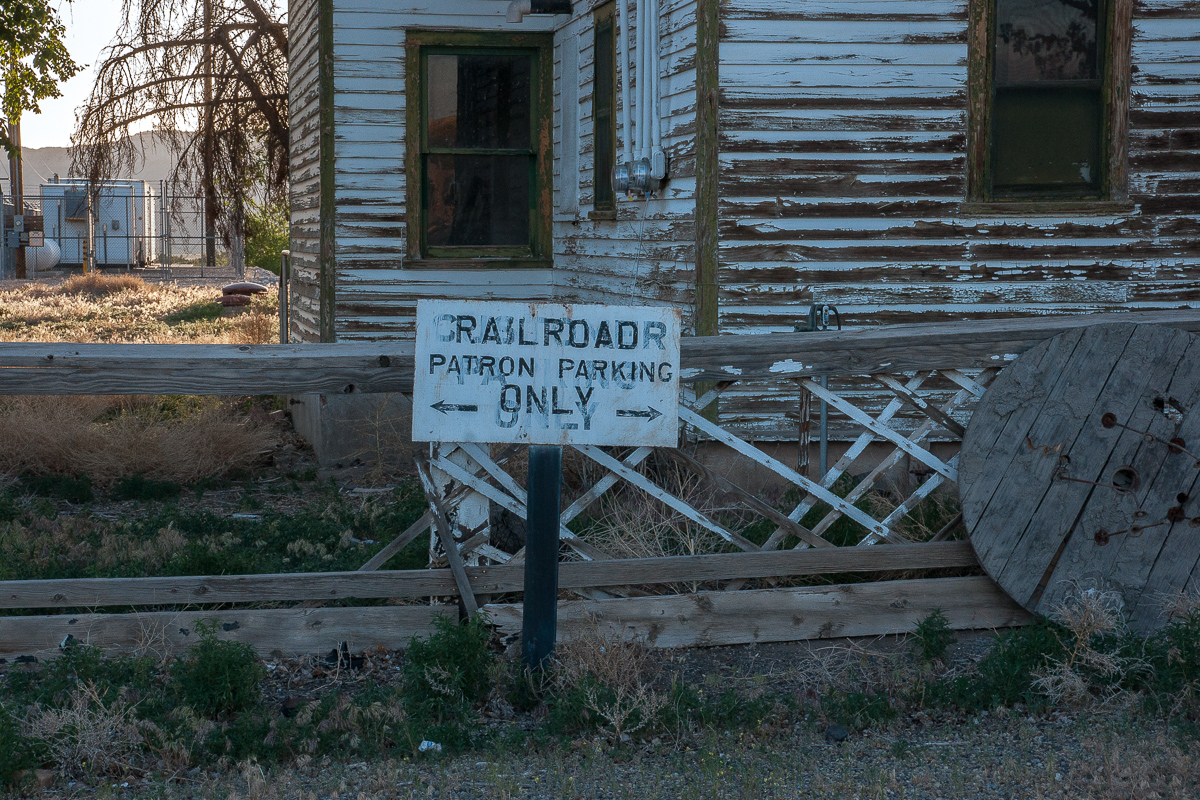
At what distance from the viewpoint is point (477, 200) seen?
364 inches

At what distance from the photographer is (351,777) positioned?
3.59 metres

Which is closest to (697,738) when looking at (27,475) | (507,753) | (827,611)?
(507,753)

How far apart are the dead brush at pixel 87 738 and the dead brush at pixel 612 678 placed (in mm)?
1398

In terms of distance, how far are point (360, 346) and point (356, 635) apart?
1110mm

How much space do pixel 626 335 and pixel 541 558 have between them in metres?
0.83

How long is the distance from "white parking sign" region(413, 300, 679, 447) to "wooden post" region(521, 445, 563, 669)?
12 cm

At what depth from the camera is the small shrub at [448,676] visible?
3961mm

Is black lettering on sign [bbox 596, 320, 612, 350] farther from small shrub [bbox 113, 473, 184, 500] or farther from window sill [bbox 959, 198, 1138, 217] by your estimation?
small shrub [bbox 113, 473, 184, 500]

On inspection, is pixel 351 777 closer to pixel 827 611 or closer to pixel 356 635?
pixel 356 635

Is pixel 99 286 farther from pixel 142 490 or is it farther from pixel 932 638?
pixel 932 638

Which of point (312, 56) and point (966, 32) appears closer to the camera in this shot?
point (966, 32)

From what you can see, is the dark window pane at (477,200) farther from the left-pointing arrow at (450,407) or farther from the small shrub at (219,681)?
the small shrub at (219,681)

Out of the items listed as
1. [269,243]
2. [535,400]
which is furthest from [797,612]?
[269,243]

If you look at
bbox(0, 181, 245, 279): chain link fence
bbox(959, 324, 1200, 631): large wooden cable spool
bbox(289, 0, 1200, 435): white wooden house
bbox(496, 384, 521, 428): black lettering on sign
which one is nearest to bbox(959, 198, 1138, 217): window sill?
bbox(289, 0, 1200, 435): white wooden house
